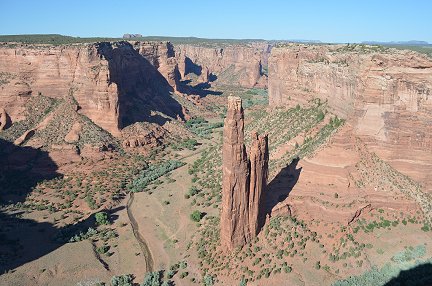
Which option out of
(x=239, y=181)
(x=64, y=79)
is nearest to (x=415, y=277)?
(x=239, y=181)

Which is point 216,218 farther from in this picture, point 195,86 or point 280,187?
Answer: point 195,86

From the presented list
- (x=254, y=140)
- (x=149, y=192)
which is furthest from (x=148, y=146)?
(x=254, y=140)

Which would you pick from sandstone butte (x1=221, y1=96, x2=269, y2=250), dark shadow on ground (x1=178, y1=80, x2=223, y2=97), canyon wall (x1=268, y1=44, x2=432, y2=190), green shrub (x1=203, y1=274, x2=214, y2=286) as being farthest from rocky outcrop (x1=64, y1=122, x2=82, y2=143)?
dark shadow on ground (x1=178, y1=80, x2=223, y2=97)

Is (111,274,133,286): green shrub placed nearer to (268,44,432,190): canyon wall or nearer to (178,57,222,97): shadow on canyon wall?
(268,44,432,190): canyon wall

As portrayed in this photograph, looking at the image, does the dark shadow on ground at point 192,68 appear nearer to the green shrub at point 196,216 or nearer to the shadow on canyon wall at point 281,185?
the green shrub at point 196,216

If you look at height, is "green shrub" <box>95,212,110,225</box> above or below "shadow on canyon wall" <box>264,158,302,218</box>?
below
